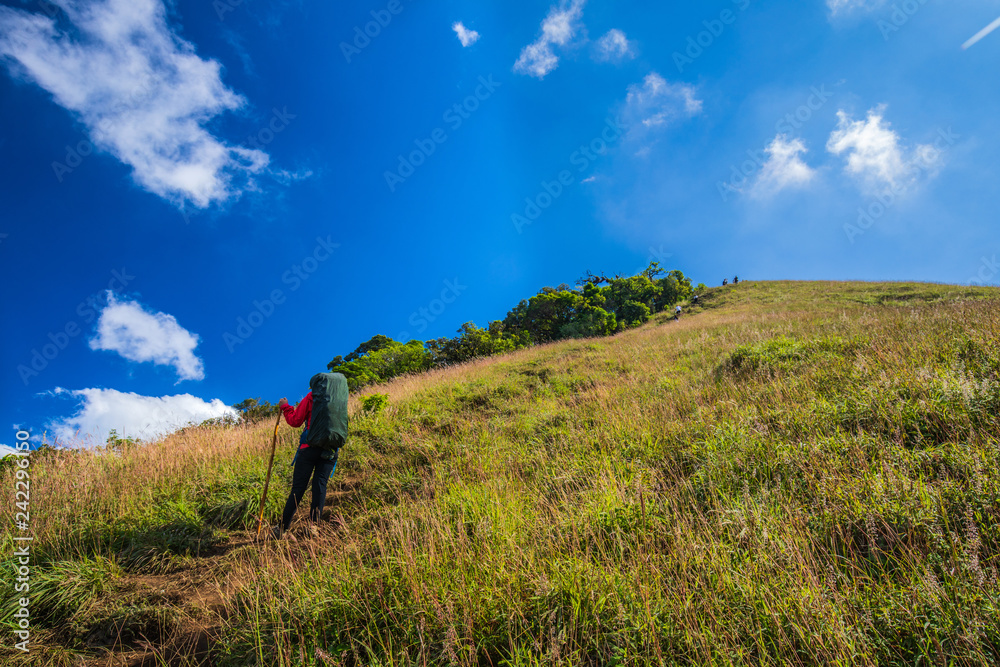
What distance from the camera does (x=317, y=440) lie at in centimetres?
486

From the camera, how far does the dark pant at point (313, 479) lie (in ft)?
15.9

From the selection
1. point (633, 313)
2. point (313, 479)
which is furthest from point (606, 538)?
point (633, 313)

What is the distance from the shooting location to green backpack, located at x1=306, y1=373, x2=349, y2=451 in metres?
4.89

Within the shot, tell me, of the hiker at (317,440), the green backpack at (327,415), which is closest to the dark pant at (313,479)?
the hiker at (317,440)

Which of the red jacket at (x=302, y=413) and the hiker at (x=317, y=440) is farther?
the red jacket at (x=302, y=413)

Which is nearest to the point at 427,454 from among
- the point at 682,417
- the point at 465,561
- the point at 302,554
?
the point at 302,554

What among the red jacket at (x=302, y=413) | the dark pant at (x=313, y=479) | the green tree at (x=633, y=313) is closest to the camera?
the dark pant at (x=313, y=479)

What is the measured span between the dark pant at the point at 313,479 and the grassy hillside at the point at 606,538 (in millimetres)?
295

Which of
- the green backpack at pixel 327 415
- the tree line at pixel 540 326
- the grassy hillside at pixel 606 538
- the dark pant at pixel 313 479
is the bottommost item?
the grassy hillside at pixel 606 538

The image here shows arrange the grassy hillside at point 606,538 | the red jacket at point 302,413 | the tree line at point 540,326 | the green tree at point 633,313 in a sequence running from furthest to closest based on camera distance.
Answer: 1. the green tree at point 633,313
2. the tree line at point 540,326
3. the red jacket at point 302,413
4. the grassy hillside at point 606,538

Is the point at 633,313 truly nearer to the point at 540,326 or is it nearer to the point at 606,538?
the point at 540,326

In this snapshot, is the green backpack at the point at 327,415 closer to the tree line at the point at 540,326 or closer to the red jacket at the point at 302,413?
the red jacket at the point at 302,413

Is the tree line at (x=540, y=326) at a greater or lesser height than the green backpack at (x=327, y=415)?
greater

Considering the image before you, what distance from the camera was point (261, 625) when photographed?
9.37 feet
